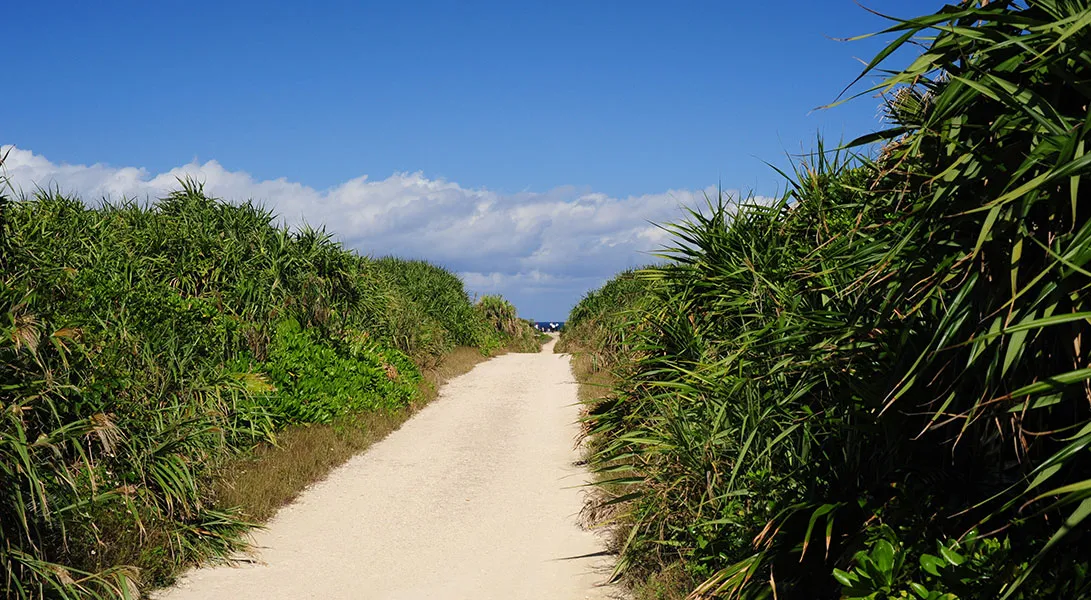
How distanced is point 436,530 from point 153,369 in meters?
3.26

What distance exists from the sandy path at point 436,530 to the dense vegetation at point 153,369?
727 millimetres

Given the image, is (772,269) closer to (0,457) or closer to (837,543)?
(837,543)

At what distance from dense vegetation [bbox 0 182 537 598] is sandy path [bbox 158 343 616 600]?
0.73m

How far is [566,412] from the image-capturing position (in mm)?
16547

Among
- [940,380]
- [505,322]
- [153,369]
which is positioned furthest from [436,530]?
[505,322]

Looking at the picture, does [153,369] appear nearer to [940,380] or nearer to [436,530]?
[436,530]

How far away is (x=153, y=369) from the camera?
792 centimetres

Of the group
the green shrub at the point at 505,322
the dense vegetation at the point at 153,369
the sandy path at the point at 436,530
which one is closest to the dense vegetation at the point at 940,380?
the sandy path at the point at 436,530

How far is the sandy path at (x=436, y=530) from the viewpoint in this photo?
6879 mm

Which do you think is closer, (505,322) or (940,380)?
(940,380)

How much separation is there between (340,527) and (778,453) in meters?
4.97

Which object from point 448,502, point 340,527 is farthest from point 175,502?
point 448,502

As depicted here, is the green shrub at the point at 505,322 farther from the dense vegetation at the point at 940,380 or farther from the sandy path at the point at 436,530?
the dense vegetation at the point at 940,380

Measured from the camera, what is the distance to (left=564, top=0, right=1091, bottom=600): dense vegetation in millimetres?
3145
